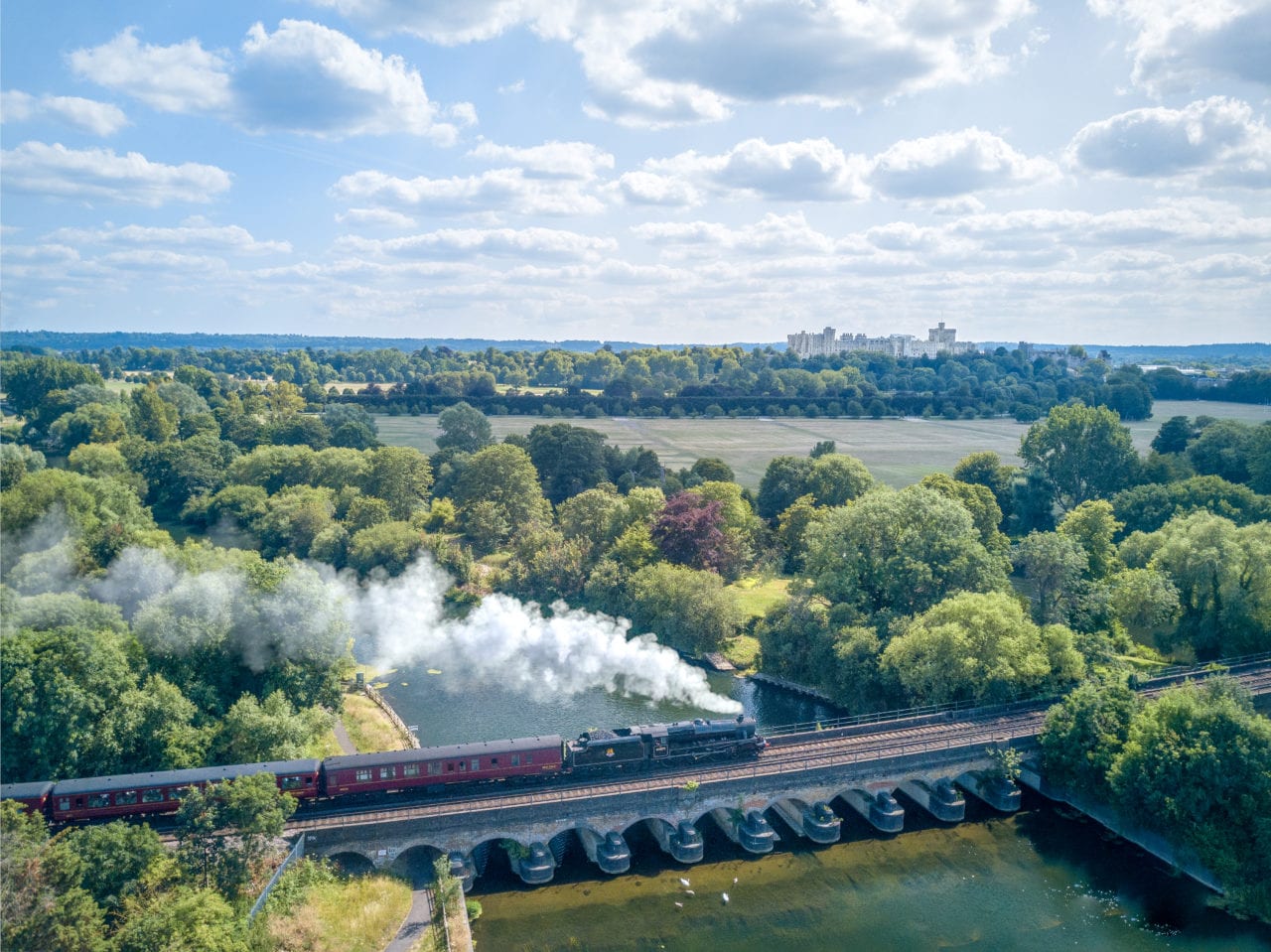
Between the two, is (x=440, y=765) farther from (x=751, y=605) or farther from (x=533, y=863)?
(x=751, y=605)

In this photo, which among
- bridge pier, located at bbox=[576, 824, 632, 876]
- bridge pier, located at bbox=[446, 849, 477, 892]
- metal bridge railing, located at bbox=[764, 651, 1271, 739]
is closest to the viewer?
bridge pier, located at bbox=[446, 849, 477, 892]

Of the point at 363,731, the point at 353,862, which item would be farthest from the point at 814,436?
the point at 353,862

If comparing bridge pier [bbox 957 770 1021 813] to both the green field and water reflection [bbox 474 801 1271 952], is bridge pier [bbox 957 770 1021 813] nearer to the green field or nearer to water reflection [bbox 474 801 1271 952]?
water reflection [bbox 474 801 1271 952]

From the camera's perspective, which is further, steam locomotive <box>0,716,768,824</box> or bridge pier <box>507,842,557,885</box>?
bridge pier <box>507,842,557,885</box>

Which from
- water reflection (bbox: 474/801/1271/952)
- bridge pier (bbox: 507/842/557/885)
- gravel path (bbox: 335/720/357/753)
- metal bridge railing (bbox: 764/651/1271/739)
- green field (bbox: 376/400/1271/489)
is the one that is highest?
green field (bbox: 376/400/1271/489)

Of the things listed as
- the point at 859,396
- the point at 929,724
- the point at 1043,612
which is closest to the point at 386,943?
the point at 929,724

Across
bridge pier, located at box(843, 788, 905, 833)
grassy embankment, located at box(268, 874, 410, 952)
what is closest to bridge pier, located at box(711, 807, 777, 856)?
bridge pier, located at box(843, 788, 905, 833)

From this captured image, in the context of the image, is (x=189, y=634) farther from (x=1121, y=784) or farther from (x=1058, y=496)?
(x=1058, y=496)
